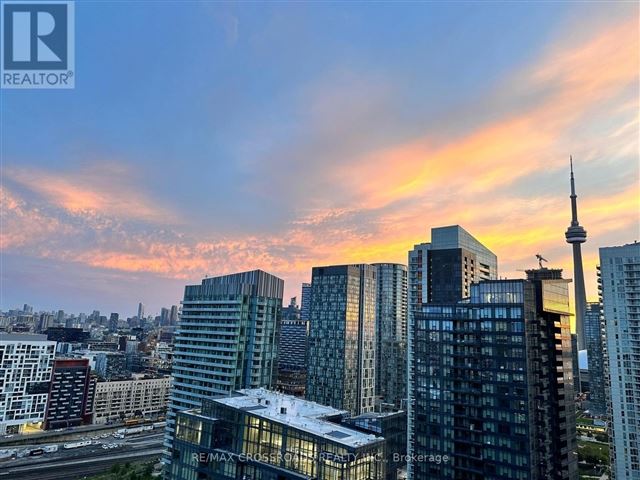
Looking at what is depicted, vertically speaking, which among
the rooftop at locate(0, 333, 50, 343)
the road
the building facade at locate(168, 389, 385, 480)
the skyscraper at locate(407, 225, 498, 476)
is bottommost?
the road

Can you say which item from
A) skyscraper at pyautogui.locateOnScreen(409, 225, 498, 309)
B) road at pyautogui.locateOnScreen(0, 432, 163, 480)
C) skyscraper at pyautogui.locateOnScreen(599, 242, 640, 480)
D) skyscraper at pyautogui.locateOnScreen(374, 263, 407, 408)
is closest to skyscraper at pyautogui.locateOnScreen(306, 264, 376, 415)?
skyscraper at pyautogui.locateOnScreen(374, 263, 407, 408)

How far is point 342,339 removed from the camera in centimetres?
15288

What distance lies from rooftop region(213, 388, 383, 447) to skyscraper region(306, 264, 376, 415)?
6564cm

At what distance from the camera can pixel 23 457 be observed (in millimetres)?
156000

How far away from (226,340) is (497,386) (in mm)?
71187

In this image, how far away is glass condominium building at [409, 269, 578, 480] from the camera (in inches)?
3164

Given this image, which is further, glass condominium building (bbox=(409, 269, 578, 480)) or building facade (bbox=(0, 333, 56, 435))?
building facade (bbox=(0, 333, 56, 435))

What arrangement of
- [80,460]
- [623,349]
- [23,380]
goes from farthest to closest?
1. [23,380]
2. [80,460]
3. [623,349]

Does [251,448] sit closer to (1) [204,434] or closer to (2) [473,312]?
(1) [204,434]

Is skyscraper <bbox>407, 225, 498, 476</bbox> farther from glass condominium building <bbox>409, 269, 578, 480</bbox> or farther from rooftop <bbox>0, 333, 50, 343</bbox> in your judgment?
rooftop <bbox>0, 333, 50, 343</bbox>

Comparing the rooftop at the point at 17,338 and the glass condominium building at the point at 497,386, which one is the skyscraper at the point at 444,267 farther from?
the rooftop at the point at 17,338

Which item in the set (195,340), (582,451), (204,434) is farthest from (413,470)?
(582,451)

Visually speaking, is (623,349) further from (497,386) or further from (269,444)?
(269,444)

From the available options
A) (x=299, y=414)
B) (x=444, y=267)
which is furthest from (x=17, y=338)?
(x=444, y=267)
